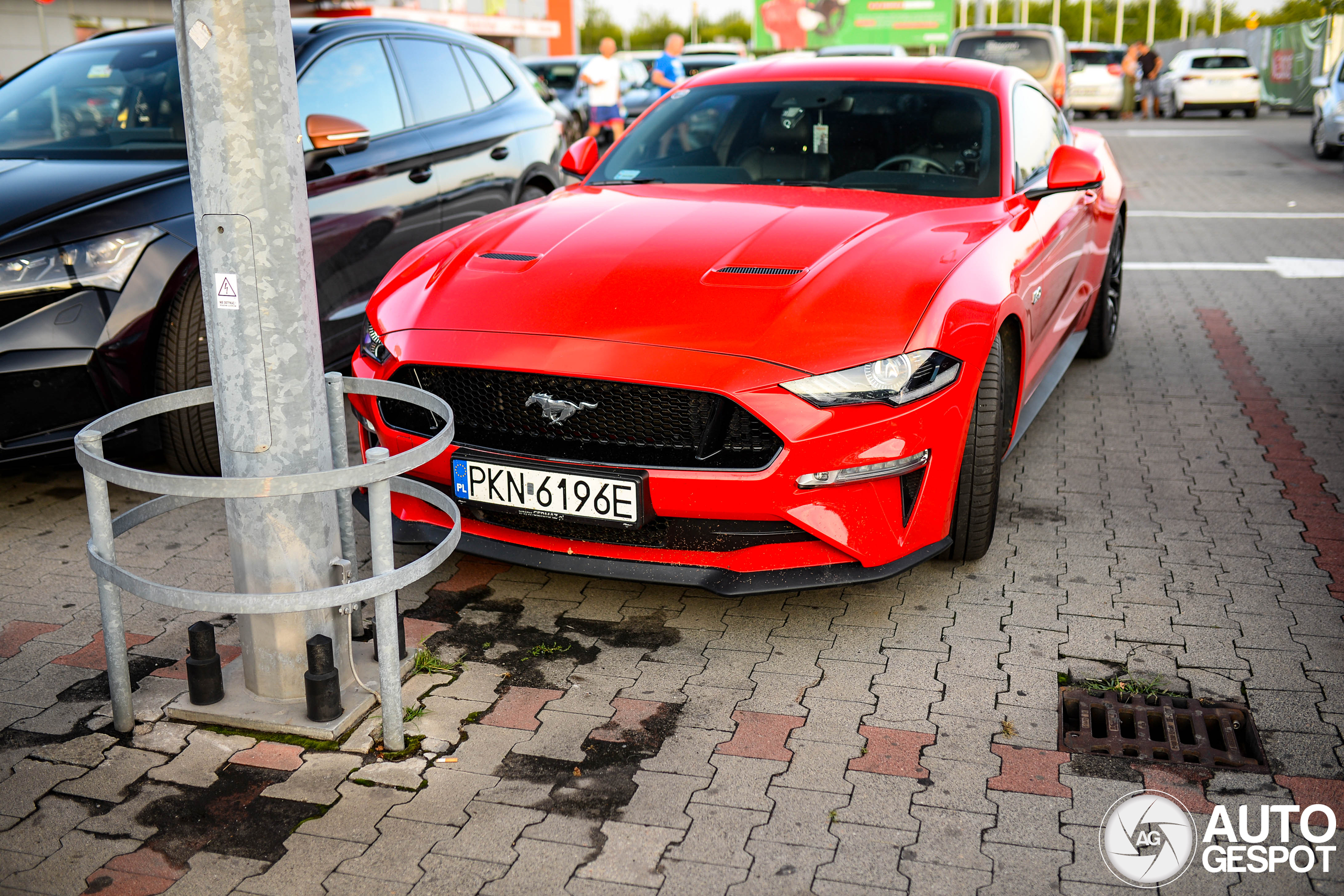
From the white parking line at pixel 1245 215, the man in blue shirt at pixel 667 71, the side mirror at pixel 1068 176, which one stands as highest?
the man in blue shirt at pixel 667 71

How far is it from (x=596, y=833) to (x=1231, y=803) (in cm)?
143

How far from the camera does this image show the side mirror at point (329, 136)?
4562 millimetres

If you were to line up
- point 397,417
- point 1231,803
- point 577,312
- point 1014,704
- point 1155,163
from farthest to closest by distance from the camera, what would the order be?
point 1155,163, point 397,417, point 577,312, point 1014,704, point 1231,803

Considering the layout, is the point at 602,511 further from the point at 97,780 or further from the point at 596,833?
the point at 97,780

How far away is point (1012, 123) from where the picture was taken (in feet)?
14.7

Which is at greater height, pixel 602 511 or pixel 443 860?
pixel 602 511

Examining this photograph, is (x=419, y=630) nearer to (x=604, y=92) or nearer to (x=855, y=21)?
(x=604, y=92)

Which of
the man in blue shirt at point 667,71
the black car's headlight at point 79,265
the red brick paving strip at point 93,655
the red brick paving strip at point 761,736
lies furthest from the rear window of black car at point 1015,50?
the red brick paving strip at point 93,655

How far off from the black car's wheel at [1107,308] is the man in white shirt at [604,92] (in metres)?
8.85

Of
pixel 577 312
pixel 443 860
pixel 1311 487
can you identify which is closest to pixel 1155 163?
pixel 1311 487

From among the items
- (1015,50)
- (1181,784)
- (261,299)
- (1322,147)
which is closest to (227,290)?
(261,299)

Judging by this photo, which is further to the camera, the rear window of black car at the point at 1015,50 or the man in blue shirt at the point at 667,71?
the rear window of black car at the point at 1015,50

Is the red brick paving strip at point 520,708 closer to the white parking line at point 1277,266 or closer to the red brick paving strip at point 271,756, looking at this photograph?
the red brick paving strip at point 271,756

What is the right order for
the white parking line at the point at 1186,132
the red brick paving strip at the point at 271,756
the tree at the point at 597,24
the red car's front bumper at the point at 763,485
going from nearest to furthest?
the red brick paving strip at the point at 271,756 → the red car's front bumper at the point at 763,485 → the white parking line at the point at 1186,132 → the tree at the point at 597,24
